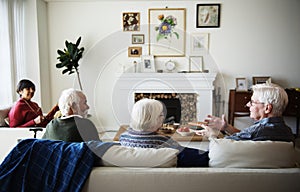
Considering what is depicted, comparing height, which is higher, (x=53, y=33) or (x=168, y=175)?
(x=53, y=33)

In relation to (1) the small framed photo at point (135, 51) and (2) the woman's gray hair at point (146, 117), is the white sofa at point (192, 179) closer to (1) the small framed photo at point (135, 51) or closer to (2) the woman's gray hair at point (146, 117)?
(2) the woman's gray hair at point (146, 117)

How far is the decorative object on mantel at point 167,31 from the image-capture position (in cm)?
426

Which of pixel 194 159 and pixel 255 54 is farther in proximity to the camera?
pixel 255 54

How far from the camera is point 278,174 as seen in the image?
4.00ft

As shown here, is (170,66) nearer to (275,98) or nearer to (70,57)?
(70,57)

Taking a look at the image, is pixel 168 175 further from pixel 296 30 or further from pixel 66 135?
pixel 296 30

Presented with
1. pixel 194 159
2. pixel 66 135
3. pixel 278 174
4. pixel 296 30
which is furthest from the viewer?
pixel 296 30

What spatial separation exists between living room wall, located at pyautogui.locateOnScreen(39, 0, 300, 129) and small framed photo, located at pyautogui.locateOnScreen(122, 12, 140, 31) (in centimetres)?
7

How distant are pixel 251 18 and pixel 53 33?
10.6 ft

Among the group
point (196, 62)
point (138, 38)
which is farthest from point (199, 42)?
point (138, 38)

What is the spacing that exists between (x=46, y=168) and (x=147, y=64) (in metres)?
3.19

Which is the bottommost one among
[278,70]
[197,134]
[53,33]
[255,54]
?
[197,134]

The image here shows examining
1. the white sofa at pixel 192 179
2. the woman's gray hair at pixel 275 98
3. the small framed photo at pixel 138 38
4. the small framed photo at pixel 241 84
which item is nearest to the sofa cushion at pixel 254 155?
the white sofa at pixel 192 179

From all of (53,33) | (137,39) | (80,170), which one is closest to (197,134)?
(80,170)
